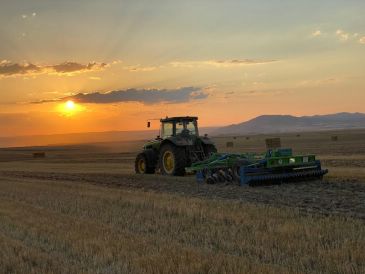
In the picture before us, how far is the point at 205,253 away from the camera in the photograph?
647cm

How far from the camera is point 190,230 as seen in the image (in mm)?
8086

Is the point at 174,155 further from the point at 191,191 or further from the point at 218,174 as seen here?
the point at 191,191

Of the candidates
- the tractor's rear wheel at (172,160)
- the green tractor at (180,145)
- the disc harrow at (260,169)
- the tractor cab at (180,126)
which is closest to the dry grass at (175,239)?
the disc harrow at (260,169)

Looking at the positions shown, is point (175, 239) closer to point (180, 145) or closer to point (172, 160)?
point (180, 145)

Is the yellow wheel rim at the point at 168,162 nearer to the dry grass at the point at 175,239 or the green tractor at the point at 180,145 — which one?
the green tractor at the point at 180,145

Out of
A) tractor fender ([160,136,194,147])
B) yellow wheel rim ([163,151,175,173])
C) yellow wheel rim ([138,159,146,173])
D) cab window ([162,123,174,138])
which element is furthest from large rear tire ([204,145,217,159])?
yellow wheel rim ([138,159,146,173])

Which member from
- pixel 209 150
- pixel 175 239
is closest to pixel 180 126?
pixel 209 150

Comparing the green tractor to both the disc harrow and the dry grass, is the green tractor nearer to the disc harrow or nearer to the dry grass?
the disc harrow

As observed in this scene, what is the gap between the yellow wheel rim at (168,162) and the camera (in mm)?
17891

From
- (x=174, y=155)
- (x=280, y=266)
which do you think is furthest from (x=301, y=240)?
(x=174, y=155)

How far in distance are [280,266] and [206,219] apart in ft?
10.6

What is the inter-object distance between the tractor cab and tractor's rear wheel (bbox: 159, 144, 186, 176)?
56 centimetres

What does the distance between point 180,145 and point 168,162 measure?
4.11 ft

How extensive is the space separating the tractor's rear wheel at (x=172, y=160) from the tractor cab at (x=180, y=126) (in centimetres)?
56
